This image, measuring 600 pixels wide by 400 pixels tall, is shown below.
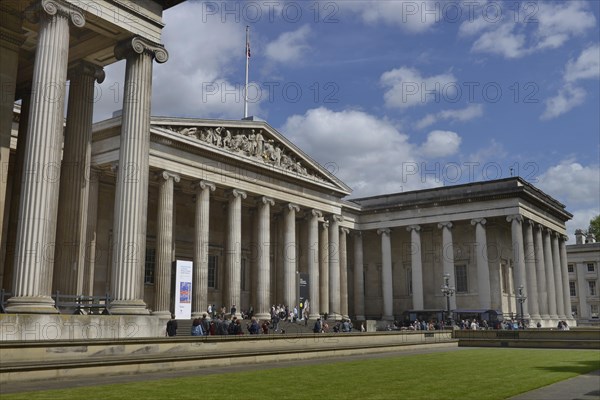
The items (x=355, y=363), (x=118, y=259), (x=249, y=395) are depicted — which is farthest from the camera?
(x=355, y=363)

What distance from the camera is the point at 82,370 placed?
1534 centimetres

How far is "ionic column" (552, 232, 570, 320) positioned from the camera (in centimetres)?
6519

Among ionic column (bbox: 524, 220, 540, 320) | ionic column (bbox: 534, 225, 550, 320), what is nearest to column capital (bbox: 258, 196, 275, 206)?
ionic column (bbox: 524, 220, 540, 320)

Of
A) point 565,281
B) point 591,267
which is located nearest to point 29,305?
point 565,281

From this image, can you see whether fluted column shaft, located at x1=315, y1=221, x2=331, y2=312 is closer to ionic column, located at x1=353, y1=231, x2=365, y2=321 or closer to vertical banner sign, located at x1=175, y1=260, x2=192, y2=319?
ionic column, located at x1=353, y1=231, x2=365, y2=321

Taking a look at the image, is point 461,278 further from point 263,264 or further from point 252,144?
point 252,144

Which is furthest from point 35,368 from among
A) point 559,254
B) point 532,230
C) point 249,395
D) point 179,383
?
point 559,254

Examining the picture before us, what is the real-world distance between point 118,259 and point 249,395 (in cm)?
968

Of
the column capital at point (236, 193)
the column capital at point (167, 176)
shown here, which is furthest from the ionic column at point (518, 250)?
the column capital at point (167, 176)

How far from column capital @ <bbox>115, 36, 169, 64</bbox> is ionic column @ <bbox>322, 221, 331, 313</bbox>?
33729 millimetres

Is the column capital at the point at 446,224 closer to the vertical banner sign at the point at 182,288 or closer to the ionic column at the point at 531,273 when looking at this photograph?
the ionic column at the point at 531,273

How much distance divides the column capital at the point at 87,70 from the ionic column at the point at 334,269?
33738mm

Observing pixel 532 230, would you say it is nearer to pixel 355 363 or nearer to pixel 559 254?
pixel 559 254

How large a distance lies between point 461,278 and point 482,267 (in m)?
4.89
